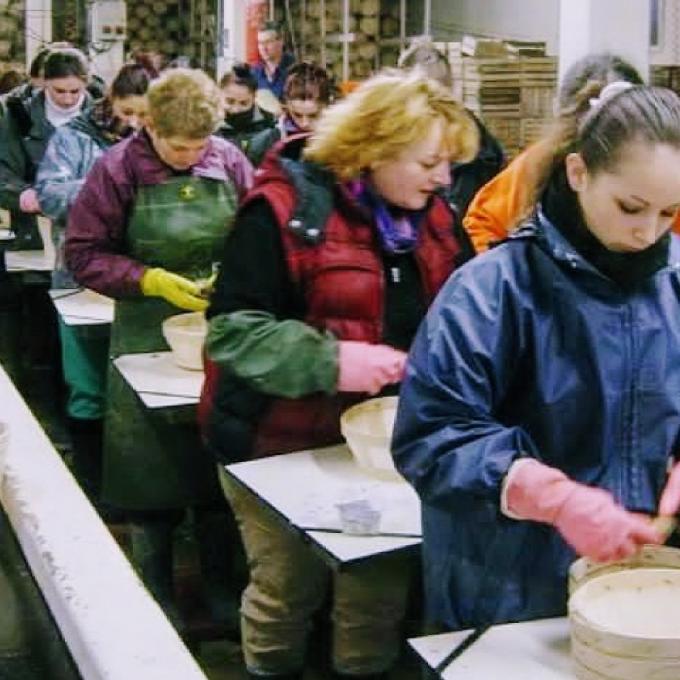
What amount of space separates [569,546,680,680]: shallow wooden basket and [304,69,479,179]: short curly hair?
0.98 meters

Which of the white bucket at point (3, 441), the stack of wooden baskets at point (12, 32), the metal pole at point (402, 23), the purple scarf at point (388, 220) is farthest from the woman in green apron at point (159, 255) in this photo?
the stack of wooden baskets at point (12, 32)

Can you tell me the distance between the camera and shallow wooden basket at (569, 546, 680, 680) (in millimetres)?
1746

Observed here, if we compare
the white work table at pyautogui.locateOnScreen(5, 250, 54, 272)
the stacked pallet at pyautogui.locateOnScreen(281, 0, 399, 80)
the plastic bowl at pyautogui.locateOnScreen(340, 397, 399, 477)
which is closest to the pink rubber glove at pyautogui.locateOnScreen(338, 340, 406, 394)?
the plastic bowl at pyautogui.locateOnScreen(340, 397, 399, 477)

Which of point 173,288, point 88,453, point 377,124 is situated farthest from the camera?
point 88,453

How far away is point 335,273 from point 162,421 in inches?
47.2

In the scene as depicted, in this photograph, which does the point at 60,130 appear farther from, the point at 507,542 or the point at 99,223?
the point at 507,542

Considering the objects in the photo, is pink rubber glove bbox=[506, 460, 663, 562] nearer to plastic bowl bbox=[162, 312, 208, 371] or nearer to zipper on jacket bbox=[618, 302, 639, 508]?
zipper on jacket bbox=[618, 302, 639, 508]

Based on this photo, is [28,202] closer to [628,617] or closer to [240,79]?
[240,79]

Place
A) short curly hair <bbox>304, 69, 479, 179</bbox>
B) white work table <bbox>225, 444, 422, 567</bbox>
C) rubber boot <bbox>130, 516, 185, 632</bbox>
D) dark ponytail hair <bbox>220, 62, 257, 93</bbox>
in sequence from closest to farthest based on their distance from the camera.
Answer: white work table <bbox>225, 444, 422, 567</bbox> < short curly hair <bbox>304, 69, 479, 179</bbox> < rubber boot <bbox>130, 516, 185, 632</bbox> < dark ponytail hair <bbox>220, 62, 257, 93</bbox>

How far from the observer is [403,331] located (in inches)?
111

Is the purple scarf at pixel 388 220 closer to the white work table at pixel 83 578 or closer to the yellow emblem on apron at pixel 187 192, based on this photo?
the white work table at pixel 83 578

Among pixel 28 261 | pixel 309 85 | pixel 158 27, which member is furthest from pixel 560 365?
pixel 158 27

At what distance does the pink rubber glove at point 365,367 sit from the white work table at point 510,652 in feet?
2.38

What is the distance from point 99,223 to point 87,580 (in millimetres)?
2138
